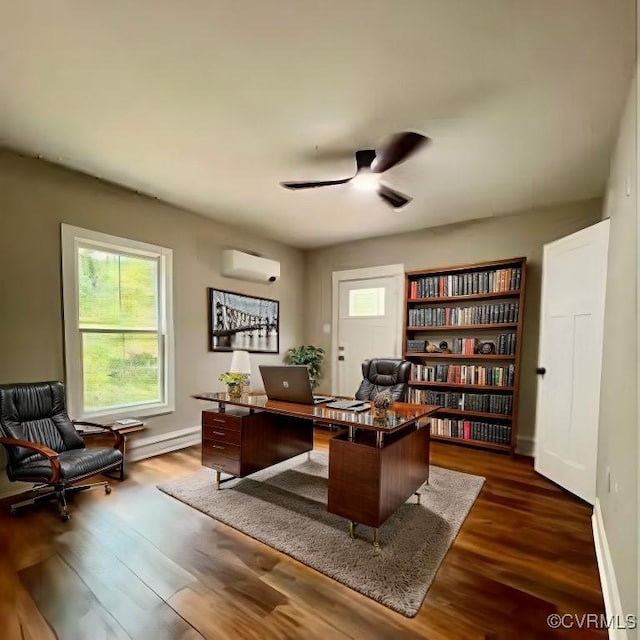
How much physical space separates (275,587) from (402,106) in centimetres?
272

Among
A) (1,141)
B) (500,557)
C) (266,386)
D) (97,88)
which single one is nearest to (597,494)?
(500,557)

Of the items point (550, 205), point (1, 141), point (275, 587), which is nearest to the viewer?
point (275, 587)

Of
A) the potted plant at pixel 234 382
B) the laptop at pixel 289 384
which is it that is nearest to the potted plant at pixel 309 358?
the potted plant at pixel 234 382

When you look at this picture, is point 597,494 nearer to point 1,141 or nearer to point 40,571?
point 40,571

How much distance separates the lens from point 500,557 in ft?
6.48

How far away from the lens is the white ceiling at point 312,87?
149 cm

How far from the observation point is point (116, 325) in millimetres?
3393

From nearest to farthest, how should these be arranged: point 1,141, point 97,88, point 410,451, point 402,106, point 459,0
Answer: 1. point 459,0
2. point 97,88
3. point 402,106
4. point 410,451
5. point 1,141

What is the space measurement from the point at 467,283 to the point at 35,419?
14.2 ft

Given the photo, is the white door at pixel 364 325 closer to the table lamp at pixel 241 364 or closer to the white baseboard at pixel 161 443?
the white baseboard at pixel 161 443

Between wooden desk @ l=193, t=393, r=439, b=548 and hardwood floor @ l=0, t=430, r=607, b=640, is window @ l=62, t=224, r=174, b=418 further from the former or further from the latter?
wooden desk @ l=193, t=393, r=439, b=548

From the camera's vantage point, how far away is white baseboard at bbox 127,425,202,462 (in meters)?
3.41

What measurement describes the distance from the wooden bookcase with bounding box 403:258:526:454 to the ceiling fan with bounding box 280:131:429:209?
5.72 feet

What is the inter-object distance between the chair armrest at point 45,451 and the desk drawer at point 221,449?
3.14ft
